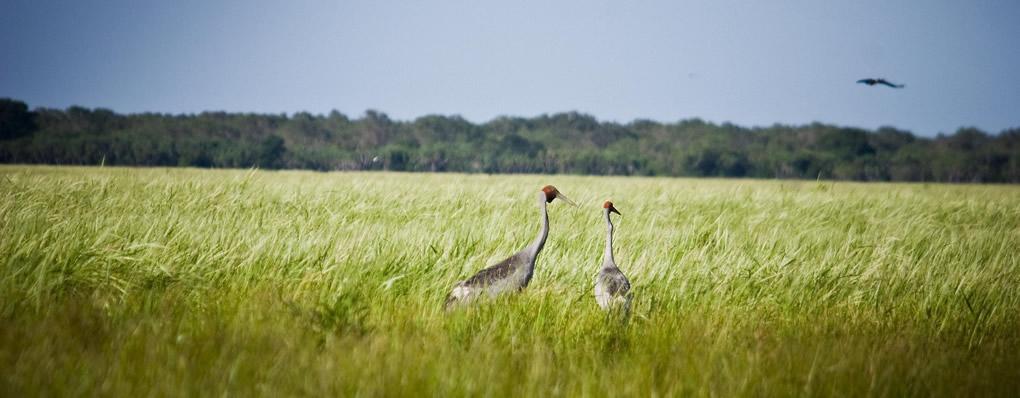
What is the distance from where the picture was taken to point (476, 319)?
382cm

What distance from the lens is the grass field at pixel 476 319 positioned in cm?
290

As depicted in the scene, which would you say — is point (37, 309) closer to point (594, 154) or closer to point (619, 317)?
point (619, 317)

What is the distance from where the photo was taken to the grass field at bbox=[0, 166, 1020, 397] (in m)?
2.90

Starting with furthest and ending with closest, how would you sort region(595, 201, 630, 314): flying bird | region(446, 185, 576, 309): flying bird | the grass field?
region(446, 185, 576, 309): flying bird → region(595, 201, 630, 314): flying bird → the grass field

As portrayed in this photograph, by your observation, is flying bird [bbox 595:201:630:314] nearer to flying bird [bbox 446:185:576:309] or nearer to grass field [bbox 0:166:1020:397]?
grass field [bbox 0:166:1020:397]

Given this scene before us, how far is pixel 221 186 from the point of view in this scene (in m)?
10.3

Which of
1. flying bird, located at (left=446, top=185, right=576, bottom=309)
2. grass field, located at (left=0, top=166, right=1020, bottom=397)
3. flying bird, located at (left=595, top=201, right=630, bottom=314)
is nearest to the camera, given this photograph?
grass field, located at (left=0, top=166, right=1020, bottom=397)

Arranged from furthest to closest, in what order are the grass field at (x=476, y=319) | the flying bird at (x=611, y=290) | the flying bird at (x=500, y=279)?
the flying bird at (x=500, y=279) → the flying bird at (x=611, y=290) → the grass field at (x=476, y=319)

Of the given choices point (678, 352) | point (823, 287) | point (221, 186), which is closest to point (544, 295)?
point (678, 352)

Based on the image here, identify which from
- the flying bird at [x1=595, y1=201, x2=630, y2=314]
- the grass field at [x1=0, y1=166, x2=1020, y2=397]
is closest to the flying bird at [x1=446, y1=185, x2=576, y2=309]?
the grass field at [x1=0, y1=166, x2=1020, y2=397]

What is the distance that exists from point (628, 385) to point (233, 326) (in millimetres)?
2081

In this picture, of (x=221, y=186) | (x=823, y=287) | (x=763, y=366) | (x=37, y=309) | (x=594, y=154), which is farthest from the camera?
(x=594, y=154)

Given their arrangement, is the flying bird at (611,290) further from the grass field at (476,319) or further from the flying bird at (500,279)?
the flying bird at (500,279)

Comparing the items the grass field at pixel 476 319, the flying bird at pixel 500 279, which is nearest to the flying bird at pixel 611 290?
the grass field at pixel 476 319
